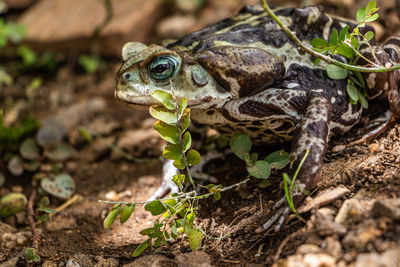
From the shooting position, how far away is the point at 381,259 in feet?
5.04

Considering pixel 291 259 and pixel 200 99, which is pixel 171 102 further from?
pixel 291 259

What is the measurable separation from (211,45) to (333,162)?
3.39 ft

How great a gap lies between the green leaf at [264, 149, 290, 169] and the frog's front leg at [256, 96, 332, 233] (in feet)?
0.30

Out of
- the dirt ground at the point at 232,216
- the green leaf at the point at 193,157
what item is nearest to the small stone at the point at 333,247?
the dirt ground at the point at 232,216

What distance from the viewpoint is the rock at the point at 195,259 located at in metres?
1.97

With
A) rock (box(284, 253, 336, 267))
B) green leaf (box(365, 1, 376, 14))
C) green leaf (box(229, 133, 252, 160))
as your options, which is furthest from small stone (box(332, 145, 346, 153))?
rock (box(284, 253, 336, 267))

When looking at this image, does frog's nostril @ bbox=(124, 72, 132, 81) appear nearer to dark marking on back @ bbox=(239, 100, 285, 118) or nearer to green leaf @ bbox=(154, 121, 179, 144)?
green leaf @ bbox=(154, 121, 179, 144)

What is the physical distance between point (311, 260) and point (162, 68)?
133 cm

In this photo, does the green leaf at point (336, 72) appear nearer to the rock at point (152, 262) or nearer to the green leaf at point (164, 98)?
the green leaf at point (164, 98)

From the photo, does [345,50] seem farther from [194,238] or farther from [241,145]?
[194,238]

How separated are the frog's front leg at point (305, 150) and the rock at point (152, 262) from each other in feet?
1.62

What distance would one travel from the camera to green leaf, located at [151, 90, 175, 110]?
2084 millimetres

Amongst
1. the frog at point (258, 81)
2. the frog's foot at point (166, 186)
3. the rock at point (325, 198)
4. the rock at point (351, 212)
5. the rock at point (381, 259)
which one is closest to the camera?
the rock at point (381, 259)

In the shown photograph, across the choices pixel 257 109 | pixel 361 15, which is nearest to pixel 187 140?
pixel 257 109
